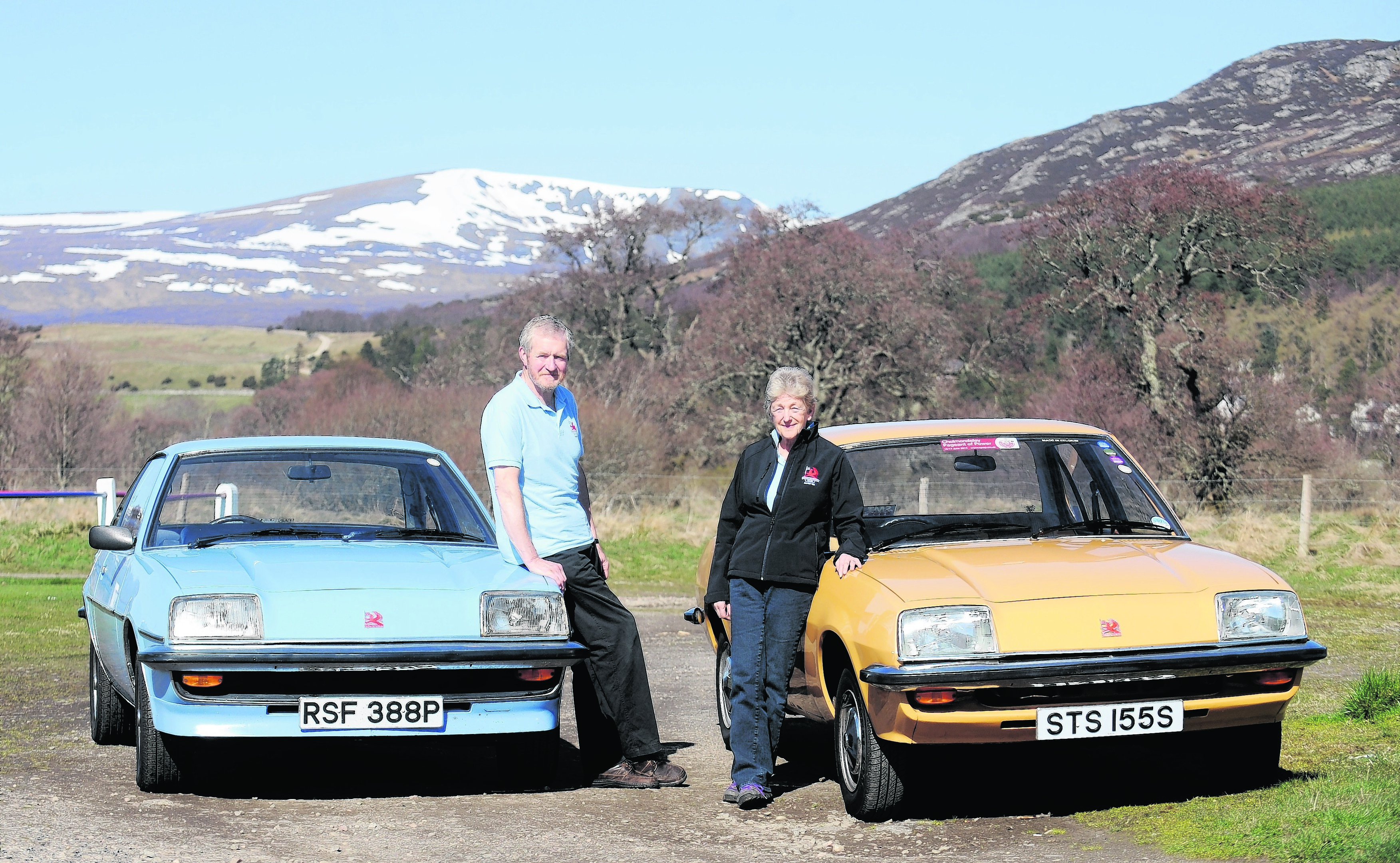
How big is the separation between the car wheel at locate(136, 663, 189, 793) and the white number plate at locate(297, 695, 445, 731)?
70 centimetres

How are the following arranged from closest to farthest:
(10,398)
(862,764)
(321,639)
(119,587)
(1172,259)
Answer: (862,764) → (321,639) → (119,587) → (1172,259) → (10,398)

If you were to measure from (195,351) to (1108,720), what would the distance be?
13378 centimetres

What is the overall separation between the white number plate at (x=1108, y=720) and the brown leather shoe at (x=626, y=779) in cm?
191

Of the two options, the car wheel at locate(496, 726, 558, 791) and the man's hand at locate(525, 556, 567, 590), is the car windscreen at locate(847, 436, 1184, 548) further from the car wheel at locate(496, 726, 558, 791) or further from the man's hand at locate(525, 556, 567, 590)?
the car wheel at locate(496, 726, 558, 791)

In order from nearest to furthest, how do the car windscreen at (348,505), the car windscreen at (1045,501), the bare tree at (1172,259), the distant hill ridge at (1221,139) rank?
1. the car windscreen at (1045,501)
2. the car windscreen at (348,505)
3. the bare tree at (1172,259)
4. the distant hill ridge at (1221,139)

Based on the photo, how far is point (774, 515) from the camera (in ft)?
20.8

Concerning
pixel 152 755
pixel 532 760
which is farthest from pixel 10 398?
pixel 532 760

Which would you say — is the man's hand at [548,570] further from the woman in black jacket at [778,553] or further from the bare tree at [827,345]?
the bare tree at [827,345]

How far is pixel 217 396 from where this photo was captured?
9888 cm

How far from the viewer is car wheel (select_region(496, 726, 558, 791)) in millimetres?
6750

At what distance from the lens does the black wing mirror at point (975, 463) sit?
7141 mm

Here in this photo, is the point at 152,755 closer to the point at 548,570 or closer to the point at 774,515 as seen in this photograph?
the point at 548,570

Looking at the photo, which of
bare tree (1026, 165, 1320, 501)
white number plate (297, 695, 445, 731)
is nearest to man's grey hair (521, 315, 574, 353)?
white number plate (297, 695, 445, 731)

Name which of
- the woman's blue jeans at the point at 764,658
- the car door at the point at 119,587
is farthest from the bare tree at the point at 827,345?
the woman's blue jeans at the point at 764,658
